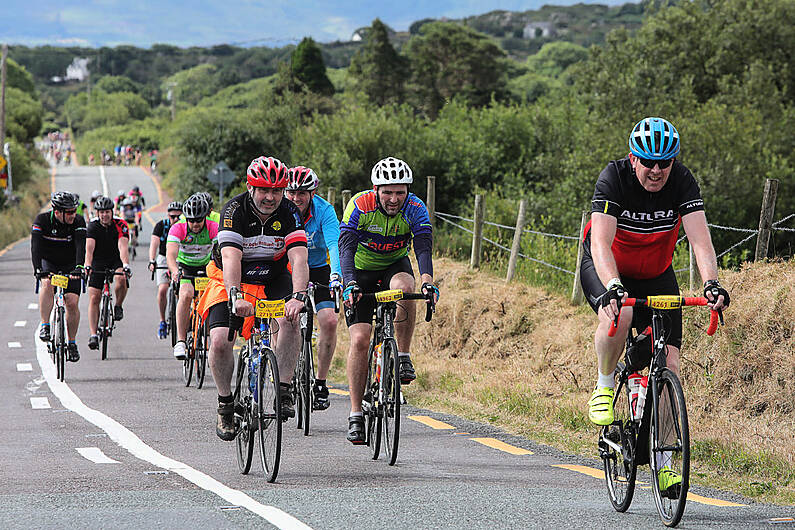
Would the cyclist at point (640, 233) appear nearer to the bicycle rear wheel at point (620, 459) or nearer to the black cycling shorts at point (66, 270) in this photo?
the bicycle rear wheel at point (620, 459)

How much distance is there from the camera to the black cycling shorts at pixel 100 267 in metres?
15.6

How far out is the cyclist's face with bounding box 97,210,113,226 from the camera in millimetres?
15328

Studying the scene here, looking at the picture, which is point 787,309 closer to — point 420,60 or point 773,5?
point 773,5

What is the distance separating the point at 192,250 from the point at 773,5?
40.7 meters

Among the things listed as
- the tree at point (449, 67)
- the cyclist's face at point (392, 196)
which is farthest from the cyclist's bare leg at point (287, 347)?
the tree at point (449, 67)

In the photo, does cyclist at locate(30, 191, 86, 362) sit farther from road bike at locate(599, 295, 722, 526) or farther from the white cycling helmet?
road bike at locate(599, 295, 722, 526)

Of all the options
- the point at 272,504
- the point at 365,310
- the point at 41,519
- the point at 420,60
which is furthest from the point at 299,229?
the point at 420,60

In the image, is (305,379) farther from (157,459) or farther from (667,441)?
(667,441)

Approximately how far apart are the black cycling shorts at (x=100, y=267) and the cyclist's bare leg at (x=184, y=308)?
2234mm

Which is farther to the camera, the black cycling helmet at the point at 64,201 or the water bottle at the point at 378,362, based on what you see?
the black cycling helmet at the point at 64,201

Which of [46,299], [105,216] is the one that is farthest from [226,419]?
[105,216]

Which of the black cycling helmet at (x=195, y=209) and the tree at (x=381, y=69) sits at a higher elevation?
the tree at (x=381, y=69)

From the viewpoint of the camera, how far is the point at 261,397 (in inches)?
301

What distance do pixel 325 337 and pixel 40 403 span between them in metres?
3.71
